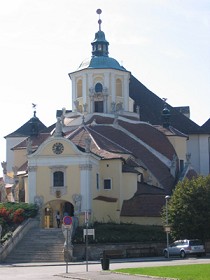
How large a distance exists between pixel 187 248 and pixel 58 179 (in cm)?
1509

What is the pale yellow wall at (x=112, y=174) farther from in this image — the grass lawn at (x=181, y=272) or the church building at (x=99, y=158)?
the grass lawn at (x=181, y=272)

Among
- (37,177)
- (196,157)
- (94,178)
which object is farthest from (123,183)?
(196,157)

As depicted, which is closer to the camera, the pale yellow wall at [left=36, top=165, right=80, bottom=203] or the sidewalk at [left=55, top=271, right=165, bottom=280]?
the sidewalk at [left=55, top=271, right=165, bottom=280]

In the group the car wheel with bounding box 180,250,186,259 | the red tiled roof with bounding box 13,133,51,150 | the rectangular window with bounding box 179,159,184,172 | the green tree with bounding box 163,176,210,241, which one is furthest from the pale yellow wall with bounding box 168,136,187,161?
the car wheel with bounding box 180,250,186,259

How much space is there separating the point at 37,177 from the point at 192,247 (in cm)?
1682

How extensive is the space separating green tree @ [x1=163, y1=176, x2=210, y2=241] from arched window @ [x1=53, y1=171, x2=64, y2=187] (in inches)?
387

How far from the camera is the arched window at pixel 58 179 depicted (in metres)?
61.4

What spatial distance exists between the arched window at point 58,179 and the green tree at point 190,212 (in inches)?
387

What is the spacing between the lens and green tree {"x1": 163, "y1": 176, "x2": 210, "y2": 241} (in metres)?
55.1

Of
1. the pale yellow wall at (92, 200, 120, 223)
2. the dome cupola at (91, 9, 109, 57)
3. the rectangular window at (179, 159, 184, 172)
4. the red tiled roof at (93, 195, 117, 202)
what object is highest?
the dome cupola at (91, 9, 109, 57)

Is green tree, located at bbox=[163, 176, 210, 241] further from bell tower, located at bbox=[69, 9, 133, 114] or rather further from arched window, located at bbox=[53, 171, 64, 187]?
bell tower, located at bbox=[69, 9, 133, 114]

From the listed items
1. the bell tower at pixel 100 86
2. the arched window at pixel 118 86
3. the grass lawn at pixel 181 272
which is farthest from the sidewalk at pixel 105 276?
the arched window at pixel 118 86

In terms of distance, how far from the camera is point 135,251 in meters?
53.8

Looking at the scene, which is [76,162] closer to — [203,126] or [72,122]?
[72,122]
